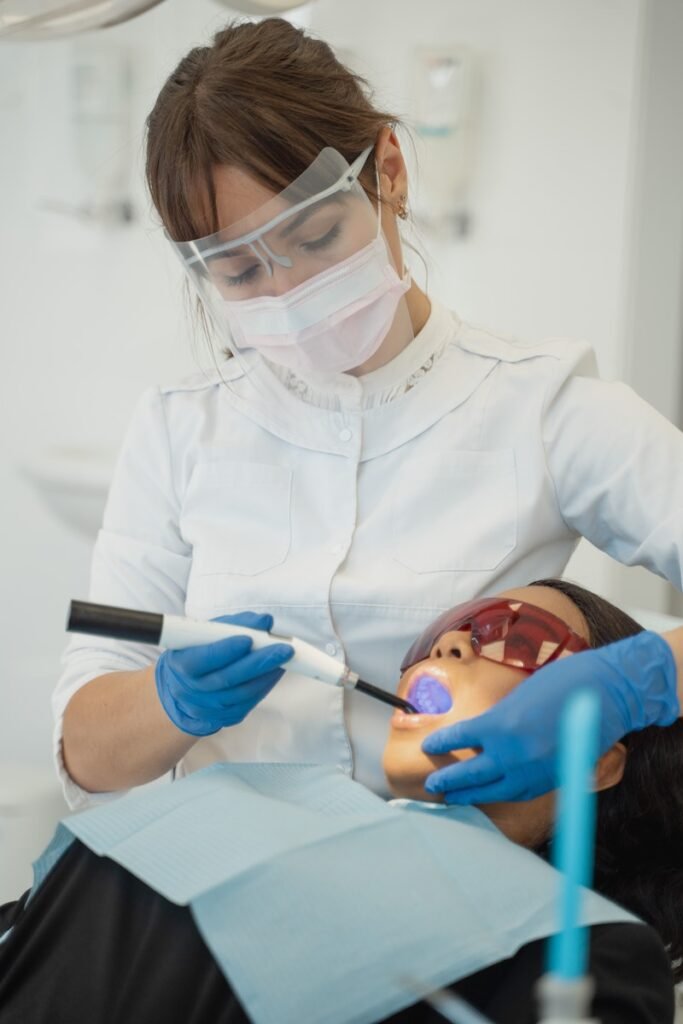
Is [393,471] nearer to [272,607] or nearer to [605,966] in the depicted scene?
[272,607]

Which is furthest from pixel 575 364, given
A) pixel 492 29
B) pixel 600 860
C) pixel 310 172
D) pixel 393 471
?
pixel 492 29

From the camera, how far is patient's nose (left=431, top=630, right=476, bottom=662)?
52.4 inches

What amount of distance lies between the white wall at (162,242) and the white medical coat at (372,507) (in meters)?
1.26

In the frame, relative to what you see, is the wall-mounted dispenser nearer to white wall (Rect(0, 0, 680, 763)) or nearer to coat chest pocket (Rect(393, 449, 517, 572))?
white wall (Rect(0, 0, 680, 763))

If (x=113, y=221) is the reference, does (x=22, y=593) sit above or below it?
below

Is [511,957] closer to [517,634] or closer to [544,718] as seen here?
[544,718]

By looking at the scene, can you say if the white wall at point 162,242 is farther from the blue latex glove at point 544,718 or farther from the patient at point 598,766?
the blue latex glove at point 544,718

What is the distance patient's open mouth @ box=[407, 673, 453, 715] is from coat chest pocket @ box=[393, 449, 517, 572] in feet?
0.78

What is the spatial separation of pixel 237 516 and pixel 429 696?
45cm

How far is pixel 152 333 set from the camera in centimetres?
315

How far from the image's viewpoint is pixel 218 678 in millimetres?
1283

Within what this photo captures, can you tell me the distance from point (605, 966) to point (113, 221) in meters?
2.49

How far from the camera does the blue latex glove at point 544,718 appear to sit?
3.69 ft

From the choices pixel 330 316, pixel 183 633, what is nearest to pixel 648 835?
pixel 183 633
